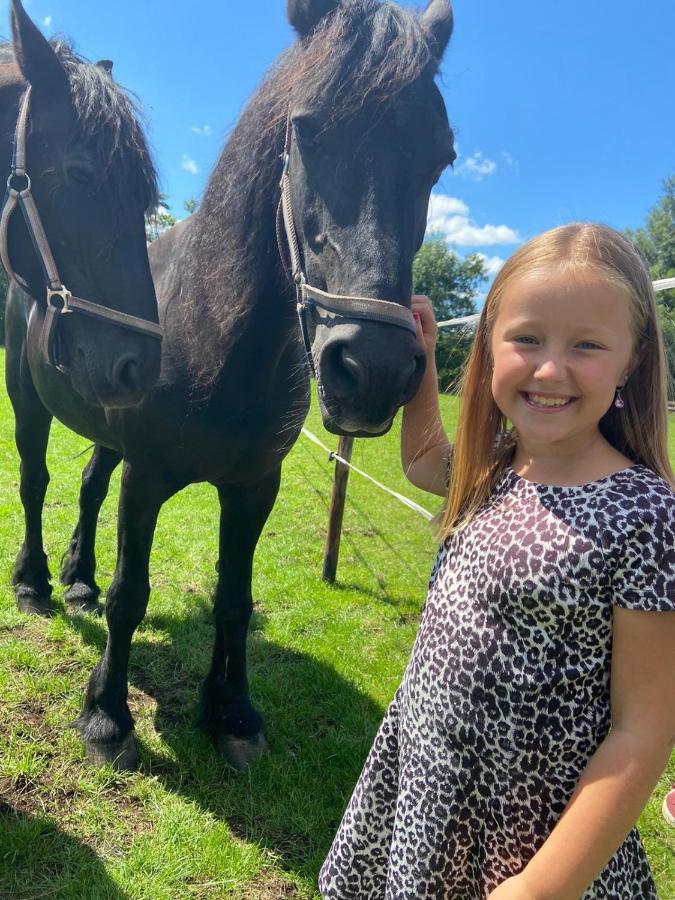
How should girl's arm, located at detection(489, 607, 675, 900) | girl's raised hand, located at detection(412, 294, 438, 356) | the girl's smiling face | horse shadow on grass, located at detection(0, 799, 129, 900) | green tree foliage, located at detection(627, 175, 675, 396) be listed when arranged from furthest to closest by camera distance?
1. green tree foliage, located at detection(627, 175, 675, 396)
2. horse shadow on grass, located at detection(0, 799, 129, 900)
3. girl's raised hand, located at detection(412, 294, 438, 356)
4. the girl's smiling face
5. girl's arm, located at detection(489, 607, 675, 900)

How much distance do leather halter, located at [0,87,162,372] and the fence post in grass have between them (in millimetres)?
2727

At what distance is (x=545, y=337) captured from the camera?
109 cm

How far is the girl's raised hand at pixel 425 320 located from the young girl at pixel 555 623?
9.4 inches

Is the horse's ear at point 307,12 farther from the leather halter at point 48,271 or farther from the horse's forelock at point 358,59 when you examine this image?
the leather halter at point 48,271

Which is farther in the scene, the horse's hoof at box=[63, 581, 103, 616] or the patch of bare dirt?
the horse's hoof at box=[63, 581, 103, 616]

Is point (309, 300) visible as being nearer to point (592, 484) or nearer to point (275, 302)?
point (275, 302)

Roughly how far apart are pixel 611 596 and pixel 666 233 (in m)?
44.8

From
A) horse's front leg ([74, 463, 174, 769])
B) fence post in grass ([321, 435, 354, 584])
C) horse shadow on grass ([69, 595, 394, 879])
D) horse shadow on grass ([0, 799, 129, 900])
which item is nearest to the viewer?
horse shadow on grass ([0, 799, 129, 900])

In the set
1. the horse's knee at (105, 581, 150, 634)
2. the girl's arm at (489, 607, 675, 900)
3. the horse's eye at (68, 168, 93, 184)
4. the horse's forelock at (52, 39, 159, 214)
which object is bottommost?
the horse's knee at (105, 581, 150, 634)

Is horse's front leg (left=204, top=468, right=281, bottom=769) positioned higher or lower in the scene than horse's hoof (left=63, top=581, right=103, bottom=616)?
higher

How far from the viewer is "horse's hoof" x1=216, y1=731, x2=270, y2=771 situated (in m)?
2.52

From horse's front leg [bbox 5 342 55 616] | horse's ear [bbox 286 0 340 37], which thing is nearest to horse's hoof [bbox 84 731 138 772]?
horse's front leg [bbox 5 342 55 616]

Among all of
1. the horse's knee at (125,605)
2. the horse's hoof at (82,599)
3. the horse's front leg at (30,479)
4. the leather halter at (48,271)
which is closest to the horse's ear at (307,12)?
the leather halter at (48,271)

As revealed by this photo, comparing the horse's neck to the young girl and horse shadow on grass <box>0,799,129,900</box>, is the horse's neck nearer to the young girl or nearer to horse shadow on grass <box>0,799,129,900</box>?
the young girl
